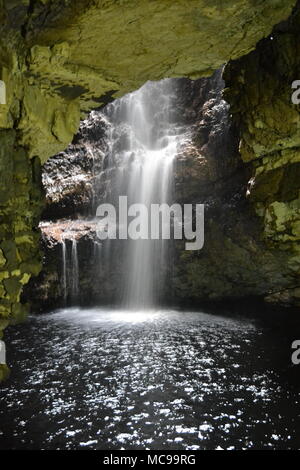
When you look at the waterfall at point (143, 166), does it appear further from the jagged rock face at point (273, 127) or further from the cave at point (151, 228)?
the jagged rock face at point (273, 127)

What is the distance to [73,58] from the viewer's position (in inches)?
386

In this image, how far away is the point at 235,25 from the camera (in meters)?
9.52

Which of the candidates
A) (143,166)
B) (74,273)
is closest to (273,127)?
(143,166)

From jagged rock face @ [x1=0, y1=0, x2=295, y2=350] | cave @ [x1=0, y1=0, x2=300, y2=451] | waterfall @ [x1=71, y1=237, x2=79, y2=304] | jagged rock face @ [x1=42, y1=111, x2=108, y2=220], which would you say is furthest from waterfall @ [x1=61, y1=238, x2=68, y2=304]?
jagged rock face @ [x1=0, y1=0, x2=295, y2=350]

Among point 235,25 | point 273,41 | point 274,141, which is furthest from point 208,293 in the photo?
point 235,25

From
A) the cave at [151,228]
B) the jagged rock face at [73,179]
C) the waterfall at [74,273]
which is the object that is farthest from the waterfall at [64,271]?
the jagged rock face at [73,179]

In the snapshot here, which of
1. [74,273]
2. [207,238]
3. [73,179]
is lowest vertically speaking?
[74,273]

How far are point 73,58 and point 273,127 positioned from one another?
9.39 metres

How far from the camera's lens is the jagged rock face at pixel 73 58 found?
8.10 meters

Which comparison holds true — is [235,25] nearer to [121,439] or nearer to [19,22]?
[19,22]

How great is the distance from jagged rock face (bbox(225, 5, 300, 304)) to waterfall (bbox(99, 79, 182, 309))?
8.59 m

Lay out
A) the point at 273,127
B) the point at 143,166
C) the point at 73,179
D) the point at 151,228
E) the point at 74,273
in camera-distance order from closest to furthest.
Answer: the point at 273,127 < the point at 74,273 < the point at 151,228 < the point at 143,166 < the point at 73,179

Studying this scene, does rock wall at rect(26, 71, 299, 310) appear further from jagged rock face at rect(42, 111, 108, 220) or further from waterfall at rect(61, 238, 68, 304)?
waterfall at rect(61, 238, 68, 304)

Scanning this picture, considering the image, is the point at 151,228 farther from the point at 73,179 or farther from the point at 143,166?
the point at 73,179
